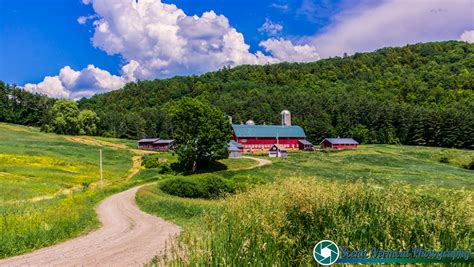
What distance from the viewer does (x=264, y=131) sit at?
367 ft

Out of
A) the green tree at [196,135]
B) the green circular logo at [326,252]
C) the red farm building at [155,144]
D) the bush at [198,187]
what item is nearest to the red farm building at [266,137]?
the red farm building at [155,144]

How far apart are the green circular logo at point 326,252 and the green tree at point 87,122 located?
14131 centimetres

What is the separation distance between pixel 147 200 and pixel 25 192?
17.6m

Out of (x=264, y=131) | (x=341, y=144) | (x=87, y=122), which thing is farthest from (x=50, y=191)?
(x=87, y=122)

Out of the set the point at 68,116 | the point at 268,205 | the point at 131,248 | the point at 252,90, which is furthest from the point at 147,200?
the point at 252,90

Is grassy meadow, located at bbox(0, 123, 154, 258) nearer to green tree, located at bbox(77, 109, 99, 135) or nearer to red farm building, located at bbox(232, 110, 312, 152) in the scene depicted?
green tree, located at bbox(77, 109, 99, 135)

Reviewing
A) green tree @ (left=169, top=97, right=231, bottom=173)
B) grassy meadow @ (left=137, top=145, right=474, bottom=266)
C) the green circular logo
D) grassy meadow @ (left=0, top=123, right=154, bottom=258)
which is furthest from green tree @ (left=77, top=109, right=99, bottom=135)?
the green circular logo

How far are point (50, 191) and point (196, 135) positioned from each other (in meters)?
28.3

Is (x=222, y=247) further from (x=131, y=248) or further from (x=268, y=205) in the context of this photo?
(x=131, y=248)

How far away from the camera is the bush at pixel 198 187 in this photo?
1503 inches

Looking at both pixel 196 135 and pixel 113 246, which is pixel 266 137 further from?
pixel 113 246

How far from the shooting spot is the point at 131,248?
50.4 ft

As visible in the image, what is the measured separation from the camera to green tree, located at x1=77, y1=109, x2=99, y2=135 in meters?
134

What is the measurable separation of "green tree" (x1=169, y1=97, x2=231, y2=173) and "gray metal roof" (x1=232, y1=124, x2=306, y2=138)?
4044cm
